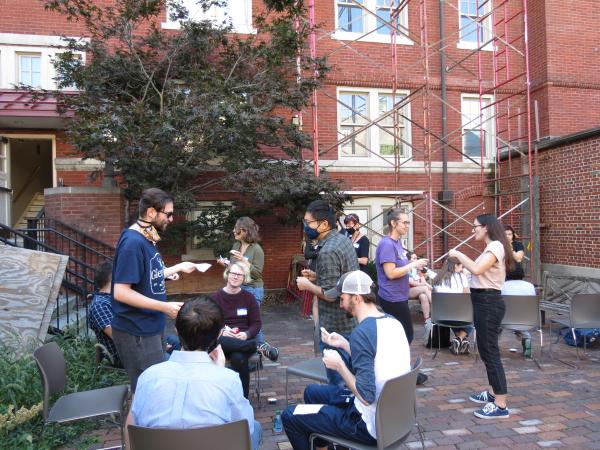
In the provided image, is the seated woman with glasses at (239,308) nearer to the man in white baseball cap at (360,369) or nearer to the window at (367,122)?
the man in white baseball cap at (360,369)

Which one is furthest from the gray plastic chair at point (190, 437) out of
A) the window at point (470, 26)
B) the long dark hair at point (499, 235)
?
the window at point (470, 26)

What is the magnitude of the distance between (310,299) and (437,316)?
247cm

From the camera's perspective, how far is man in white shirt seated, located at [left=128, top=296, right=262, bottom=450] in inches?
79.6

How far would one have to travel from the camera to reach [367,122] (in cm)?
1249

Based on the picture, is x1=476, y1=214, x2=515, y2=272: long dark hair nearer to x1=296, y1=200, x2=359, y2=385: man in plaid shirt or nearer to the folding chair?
x1=296, y1=200, x2=359, y2=385: man in plaid shirt

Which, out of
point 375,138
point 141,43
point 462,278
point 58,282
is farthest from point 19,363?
point 375,138

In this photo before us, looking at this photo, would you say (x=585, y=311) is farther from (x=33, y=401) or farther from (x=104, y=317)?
(x=33, y=401)

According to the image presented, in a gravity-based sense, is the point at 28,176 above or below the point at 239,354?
above

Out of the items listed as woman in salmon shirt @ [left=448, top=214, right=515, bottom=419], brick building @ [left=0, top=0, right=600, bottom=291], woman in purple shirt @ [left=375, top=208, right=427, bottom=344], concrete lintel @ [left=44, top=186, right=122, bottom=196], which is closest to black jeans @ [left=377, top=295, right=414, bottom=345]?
woman in purple shirt @ [left=375, top=208, right=427, bottom=344]

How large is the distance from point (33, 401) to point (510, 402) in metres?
4.58

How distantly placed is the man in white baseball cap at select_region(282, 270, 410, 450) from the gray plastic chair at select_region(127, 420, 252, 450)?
32.8 inches

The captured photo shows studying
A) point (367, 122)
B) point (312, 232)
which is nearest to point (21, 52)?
point (367, 122)

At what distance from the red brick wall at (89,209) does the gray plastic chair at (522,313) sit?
7131 mm

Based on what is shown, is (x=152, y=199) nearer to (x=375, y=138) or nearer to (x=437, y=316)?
(x=437, y=316)
